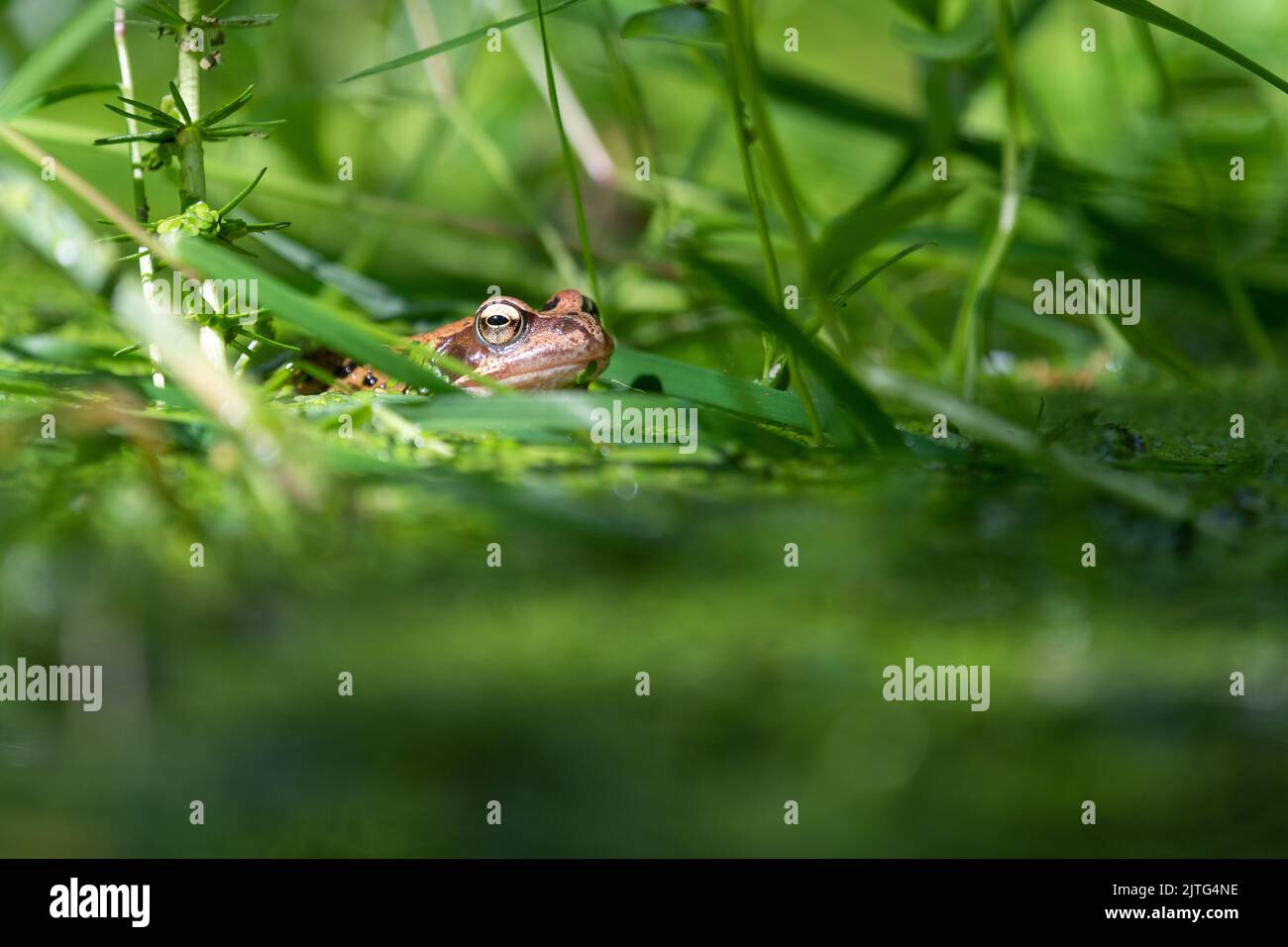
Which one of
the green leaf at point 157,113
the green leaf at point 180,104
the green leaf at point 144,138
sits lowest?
the green leaf at point 144,138

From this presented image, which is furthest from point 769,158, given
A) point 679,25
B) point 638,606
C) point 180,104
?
point 180,104

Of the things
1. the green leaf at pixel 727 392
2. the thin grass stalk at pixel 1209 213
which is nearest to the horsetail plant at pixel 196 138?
the green leaf at pixel 727 392

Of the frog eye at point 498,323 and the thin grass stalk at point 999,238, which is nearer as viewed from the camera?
the thin grass stalk at point 999,238

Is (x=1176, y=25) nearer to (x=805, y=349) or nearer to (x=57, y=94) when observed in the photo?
(x=805, y=349)

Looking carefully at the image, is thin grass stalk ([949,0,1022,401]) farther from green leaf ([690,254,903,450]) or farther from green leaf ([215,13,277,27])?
green leaf ([215,13,277,27])

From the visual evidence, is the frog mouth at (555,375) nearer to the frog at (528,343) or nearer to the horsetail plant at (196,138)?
the frog at (528,343)
